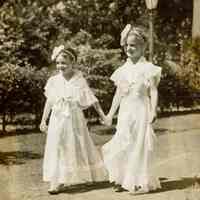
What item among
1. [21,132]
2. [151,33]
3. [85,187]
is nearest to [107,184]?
[85,187]

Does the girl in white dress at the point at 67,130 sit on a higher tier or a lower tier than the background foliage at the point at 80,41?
lower

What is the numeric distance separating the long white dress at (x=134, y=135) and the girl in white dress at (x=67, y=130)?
21cm

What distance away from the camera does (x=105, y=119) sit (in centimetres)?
393

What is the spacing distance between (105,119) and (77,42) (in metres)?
1.63

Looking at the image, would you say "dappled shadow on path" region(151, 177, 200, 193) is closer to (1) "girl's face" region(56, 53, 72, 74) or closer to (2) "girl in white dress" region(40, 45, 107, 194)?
(2) "girl in white dress" region(40, 45, 107, 194)

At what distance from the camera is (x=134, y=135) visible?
3836 mm

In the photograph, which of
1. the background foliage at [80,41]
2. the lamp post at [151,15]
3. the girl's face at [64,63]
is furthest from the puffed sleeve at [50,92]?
the lamp post at [151,15]

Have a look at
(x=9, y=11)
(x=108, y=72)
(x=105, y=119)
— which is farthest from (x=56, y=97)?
(x=108, y=72)

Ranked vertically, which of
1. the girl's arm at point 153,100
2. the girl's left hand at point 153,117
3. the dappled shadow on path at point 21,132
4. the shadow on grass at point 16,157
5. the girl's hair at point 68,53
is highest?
the girl's hair at point 68,53

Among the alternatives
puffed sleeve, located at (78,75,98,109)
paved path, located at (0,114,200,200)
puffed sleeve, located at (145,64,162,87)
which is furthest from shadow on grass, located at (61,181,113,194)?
puffed sleeve, located at (145,64,162,87)

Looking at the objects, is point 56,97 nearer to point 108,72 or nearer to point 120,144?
point 120,144

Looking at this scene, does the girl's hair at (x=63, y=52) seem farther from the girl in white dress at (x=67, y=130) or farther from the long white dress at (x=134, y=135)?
the long white dress at (x=134, y=135)

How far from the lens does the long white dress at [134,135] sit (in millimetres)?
3783

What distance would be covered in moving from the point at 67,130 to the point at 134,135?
0.47 metres
